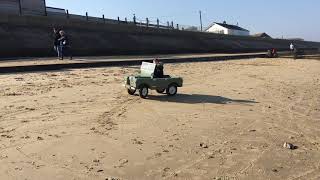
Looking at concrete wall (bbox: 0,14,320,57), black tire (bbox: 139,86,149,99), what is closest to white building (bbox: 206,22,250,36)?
concrete wall (bbox: 0,14,320,57)

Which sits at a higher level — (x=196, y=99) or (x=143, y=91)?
(x=143, y=91)

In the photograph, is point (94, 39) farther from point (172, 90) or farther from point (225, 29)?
point (225, 29)

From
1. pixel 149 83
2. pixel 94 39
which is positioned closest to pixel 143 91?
pixel 149 83

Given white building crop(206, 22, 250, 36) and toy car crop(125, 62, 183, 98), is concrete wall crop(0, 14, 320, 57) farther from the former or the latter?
white building crop(206, 22, 250, 36)

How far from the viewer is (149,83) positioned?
1416 centimetres

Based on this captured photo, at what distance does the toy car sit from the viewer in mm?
14070

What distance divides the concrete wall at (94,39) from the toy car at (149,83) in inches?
570

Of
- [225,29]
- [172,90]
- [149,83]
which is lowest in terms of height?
[172,90]

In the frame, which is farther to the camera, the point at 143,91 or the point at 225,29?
the point at 225,29

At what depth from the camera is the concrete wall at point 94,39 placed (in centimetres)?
2914

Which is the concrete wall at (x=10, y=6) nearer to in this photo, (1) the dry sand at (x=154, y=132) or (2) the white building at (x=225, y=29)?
(1) the dry sand at (x=154, y=132)

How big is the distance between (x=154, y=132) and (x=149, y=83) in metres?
4.31

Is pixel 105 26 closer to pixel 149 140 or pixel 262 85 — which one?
pixel 262 85

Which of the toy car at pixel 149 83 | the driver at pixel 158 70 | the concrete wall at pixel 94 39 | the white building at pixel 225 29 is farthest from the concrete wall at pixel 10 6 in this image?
the white building at pixel 225 29
